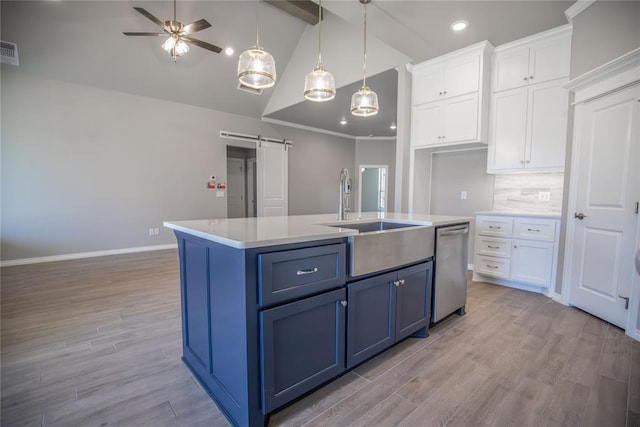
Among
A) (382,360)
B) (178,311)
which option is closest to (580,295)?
(382,360)

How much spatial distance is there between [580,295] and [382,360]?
89.2 inches

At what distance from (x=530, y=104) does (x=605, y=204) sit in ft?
4.50

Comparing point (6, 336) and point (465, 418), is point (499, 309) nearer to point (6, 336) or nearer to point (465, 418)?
point (465, 418)

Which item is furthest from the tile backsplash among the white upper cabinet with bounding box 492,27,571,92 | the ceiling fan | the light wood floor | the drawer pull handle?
the ceiling fan

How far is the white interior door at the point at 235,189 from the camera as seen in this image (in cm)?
805

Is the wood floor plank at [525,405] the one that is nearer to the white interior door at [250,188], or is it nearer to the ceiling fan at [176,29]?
the ceiling fan at [176,29]

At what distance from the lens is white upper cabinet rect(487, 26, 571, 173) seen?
121 inches

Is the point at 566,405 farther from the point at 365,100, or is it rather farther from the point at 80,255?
the point at 80,255

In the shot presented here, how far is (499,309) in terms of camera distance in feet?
9.24

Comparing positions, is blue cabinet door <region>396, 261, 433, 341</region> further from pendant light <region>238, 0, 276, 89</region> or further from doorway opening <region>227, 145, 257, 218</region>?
doorway opening <region>227, 145, 257, 218</region>

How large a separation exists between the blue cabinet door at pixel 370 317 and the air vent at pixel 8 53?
18.0ft

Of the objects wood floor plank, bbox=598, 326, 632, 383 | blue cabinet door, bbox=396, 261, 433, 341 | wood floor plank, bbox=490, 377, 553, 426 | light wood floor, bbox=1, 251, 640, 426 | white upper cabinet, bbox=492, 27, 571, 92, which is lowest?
light wood floor, bbox=1, 251, 640, 426

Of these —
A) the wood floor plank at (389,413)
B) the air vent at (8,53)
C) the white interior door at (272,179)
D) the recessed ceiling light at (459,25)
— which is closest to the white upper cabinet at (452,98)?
the recessed ceiling light at (459,25)

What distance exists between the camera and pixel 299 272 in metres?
1.37
